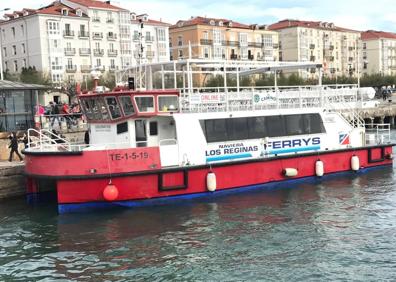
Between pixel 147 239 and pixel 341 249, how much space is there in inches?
196

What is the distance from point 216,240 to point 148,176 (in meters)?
4.32

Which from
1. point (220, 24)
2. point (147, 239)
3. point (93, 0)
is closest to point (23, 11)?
point (93, 0)

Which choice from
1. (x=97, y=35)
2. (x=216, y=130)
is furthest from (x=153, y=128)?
(x=97, y=35)

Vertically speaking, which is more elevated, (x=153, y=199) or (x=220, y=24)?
(x=220, y=24)

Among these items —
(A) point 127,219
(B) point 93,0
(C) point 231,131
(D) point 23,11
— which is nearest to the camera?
(A) point 127,219

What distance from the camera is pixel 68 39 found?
6950 cm

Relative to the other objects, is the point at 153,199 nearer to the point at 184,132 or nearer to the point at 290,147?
the point at 184,132

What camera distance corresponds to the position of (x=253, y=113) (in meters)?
20.0

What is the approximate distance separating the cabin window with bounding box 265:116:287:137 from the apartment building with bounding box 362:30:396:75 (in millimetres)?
109604

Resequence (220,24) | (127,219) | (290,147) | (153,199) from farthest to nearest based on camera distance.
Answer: (220,24), (290,147), (153,199), (127,219)

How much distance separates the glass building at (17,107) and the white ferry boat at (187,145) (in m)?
7.72

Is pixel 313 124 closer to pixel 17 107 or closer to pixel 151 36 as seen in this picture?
pixel 17 107

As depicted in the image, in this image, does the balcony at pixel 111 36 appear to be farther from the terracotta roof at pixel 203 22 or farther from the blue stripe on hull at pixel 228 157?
the blue stripe on hull at pixel 228 157

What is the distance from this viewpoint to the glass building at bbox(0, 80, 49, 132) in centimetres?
2620
